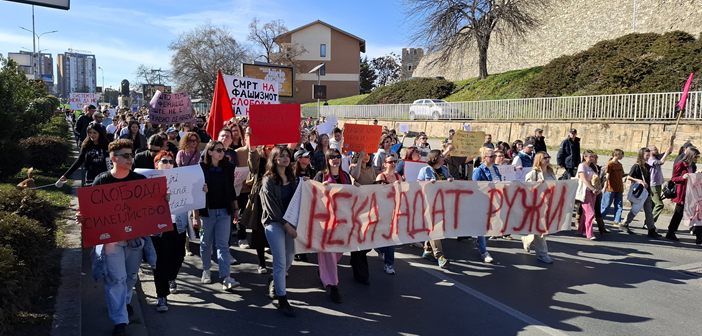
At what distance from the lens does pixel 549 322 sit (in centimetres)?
500

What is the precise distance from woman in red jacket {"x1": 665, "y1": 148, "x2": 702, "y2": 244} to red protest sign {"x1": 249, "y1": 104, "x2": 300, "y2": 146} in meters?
6.71

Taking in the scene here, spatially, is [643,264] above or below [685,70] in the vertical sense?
below

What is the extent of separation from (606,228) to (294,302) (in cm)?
705

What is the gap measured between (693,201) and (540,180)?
120 inches

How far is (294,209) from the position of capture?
5.32 metres

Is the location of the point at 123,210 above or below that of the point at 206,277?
above

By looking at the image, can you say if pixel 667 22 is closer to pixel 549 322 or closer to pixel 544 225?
pixel 544 225

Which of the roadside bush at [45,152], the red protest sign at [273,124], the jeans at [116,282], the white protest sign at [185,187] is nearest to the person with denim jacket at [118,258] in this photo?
the jeans at [116,282]

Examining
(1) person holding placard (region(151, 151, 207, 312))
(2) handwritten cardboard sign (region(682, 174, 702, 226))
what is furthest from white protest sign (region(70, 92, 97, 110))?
(2) handwritten cardboard sign (region(682, 174, 702, 226))

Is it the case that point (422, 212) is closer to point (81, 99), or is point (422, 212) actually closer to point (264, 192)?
point (264, 192)

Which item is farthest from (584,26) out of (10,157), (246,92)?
(10,157)

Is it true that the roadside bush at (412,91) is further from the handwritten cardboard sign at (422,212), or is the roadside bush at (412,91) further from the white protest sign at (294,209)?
the white protest sign at (294,209)

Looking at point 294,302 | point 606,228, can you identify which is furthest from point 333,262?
point 606,228

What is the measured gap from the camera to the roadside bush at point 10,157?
1021 cm
